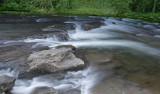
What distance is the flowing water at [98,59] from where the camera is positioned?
520cm

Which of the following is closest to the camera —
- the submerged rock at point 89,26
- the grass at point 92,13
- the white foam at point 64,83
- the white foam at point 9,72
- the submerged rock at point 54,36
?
the white foam at point 64,83

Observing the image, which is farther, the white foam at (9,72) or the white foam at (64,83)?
the white foam at (9,72)

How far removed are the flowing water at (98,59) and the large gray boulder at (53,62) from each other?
194mm

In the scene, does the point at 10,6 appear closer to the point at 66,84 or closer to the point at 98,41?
the point at 98,41

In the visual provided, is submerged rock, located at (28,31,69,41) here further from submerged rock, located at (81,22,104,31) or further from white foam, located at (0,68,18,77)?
white foam, located at (0,68,18,77)

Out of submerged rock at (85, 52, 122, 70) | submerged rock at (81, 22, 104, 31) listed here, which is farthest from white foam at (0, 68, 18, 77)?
submerged rock at (81, 22, 104, 31)

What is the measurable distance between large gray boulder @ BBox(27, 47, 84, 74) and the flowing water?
194 millimetres

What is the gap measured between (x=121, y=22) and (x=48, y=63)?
10.2 meters

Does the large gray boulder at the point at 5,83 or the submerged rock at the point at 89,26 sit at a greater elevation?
the large gray boulder at the point at 5,83

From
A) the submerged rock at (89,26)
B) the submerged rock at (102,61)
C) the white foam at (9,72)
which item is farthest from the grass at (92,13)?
the white foam at (9,72)

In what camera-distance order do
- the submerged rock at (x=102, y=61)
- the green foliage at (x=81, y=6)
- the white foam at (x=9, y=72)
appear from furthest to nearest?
the green foliage at (x=81, y=6) < the submerged rock at (x=102, y=61) < the white foam at (x=9, y=72)

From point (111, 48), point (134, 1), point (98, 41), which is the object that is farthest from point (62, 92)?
point (134, 1)

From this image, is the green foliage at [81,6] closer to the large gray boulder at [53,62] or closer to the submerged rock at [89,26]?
the submerged rock at [89,26]

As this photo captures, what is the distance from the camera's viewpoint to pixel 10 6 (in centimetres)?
1802
